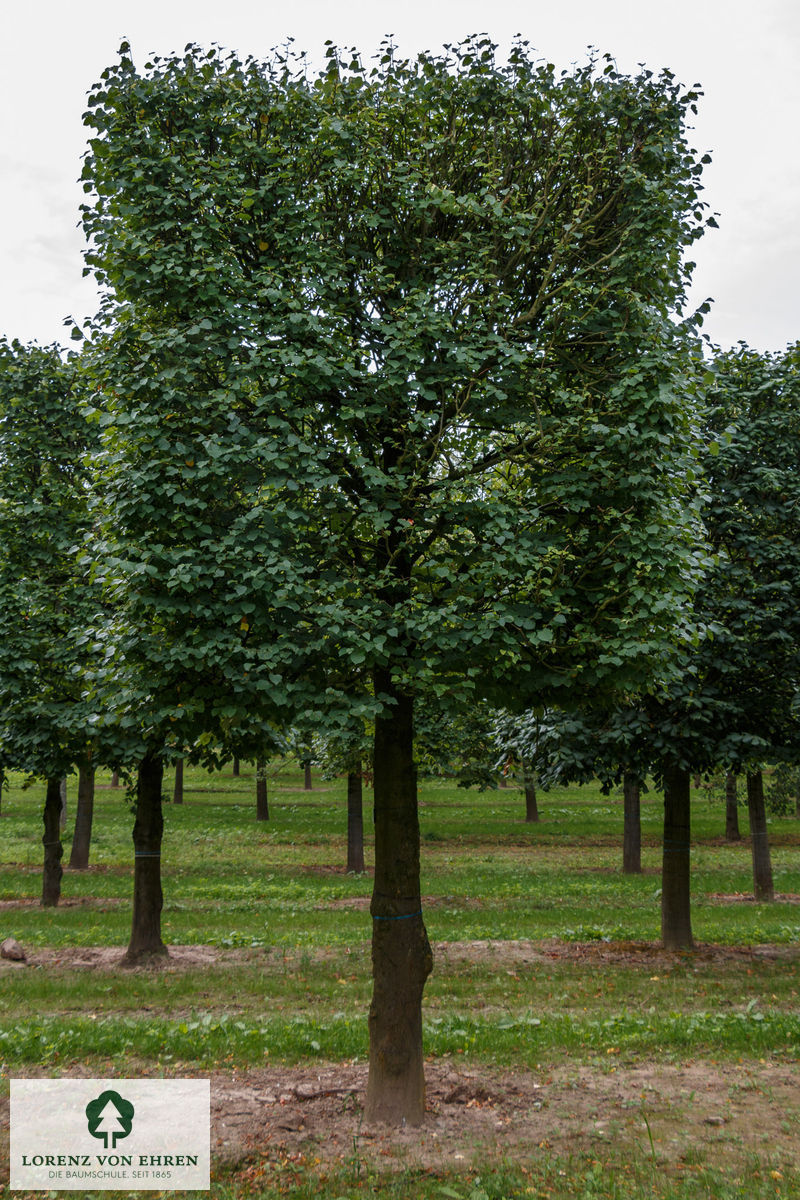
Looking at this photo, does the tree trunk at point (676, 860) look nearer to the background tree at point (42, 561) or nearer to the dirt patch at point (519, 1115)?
the dirt patch at point (519, 1115)

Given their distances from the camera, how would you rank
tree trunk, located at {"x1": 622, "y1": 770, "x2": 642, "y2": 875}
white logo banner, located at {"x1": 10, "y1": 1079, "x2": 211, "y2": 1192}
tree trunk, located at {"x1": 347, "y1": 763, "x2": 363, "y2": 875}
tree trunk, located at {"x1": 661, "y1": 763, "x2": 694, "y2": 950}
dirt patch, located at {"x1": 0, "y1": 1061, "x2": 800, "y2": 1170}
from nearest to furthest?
white logo banner, located at {"x1": 10, "y1": 1079, "x2": 211, "y2": 1192}, dirt patch, located at {"x1": 0, "y1": 1061, "x2": 800, "y2": 1170}, tree trunk, located at {"x1": 661, "y1": 763, "x2": 694, "y2": 950}, tree trunk, located at {"x1": 347, "y1": 763, "x2": 363, "y2": 875}, tree trunk, located at {"x1": 622, "y1": 770, "x2": 642, "y2": 875}

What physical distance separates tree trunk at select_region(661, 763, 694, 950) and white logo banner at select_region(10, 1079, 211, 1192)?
9508mm

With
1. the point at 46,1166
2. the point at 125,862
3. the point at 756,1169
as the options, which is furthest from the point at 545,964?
the point at 125,862

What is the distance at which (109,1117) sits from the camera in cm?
777

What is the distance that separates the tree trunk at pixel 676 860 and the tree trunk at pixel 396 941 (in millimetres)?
7853

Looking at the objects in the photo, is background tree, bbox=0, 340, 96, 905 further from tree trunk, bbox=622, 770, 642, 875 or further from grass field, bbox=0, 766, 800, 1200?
tree trunk, bbox=622, 770, 642, 875

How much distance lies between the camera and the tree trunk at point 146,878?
15242 mm

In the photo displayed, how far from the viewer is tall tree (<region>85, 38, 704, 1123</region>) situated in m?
7.40

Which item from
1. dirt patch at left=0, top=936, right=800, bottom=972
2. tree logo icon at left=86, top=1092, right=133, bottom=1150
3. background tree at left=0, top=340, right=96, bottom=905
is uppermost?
background tree at left=0, top=340, right=96, bottom=905

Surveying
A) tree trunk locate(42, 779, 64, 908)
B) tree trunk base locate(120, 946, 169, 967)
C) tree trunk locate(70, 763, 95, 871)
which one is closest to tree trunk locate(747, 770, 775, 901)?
tree trunk base locate(120, 946, 169, 967)

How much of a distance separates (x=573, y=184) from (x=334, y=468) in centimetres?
338

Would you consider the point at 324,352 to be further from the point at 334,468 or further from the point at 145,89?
the point at 145,89

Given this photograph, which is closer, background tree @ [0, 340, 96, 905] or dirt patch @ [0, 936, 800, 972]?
dirt patch @ [0, 936, 800, 972]

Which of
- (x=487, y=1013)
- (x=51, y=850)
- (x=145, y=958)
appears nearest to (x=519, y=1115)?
(x=487, y=1013)
